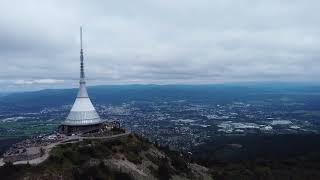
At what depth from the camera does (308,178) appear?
8231cm

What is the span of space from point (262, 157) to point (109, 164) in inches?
3014

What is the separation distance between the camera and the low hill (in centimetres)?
4856

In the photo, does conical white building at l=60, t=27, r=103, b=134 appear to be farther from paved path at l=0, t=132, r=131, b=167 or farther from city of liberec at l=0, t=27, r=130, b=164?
paved path at l=0, t=132, r=131, b=167

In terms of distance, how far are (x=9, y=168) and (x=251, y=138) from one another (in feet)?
432

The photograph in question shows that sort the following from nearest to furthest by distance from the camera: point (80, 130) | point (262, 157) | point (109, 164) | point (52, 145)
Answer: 1. point (109, 164)
2. point (52, 145)
3. point (80, 130)
4. point (262, 157)

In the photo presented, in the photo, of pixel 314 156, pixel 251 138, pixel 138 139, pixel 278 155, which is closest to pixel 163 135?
pixel 251 138

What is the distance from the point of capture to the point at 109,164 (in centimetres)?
5612

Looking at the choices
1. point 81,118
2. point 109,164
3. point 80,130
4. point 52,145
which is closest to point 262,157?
point 80,130

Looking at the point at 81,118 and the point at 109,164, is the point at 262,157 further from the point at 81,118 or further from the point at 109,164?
the point at 109,164

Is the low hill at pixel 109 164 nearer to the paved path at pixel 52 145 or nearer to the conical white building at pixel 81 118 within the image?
the paved path at pixel 52 145

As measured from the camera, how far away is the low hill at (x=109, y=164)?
159ft

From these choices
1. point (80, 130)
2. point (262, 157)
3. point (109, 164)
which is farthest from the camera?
point (262, 157)

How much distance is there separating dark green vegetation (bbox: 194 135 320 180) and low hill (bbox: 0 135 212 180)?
28.9 feet

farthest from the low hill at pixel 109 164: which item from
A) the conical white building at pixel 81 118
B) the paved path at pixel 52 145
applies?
the conical white building at pixel 81 118
